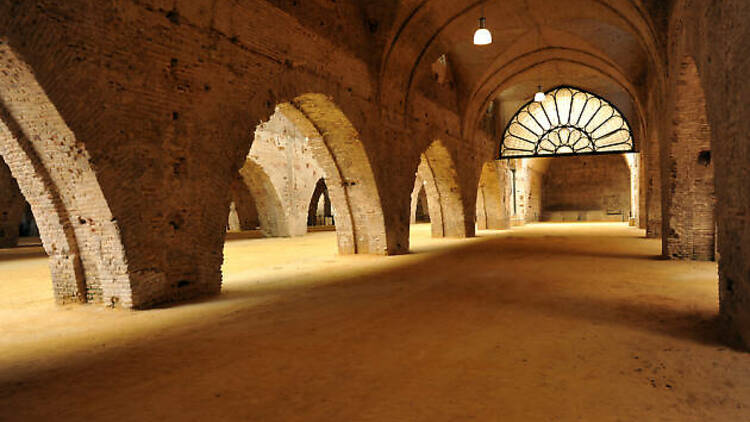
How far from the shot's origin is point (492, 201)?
64.8 feet

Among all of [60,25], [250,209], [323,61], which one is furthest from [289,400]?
[250,209]

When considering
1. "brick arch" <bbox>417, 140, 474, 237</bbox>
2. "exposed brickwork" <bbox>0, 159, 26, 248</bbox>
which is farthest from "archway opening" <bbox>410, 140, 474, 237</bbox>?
"exposed brickwork" <bbox>0, 159, 26, 248</bbox>

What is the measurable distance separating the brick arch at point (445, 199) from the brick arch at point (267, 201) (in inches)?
196

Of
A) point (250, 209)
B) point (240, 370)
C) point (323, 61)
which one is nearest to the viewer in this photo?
point (240, 370)

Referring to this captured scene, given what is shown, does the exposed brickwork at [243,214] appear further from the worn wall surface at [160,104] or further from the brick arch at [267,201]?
the worn wall surface at [160,104]

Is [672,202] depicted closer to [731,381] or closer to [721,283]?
[721,283]

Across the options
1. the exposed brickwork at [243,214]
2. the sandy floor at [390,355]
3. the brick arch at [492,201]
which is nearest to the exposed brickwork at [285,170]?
the exposed brickwork at [243,214]

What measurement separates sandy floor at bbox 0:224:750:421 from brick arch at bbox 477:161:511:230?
1325cm

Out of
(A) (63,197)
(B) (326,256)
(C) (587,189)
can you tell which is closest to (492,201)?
(B) (326,256)

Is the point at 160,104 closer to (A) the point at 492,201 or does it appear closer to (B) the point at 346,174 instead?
(B) the point at 346,174

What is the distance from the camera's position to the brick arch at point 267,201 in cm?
1561

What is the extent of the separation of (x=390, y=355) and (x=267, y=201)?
13507mm

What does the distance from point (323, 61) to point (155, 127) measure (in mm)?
3630

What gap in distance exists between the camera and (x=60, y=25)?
13.4 ft
